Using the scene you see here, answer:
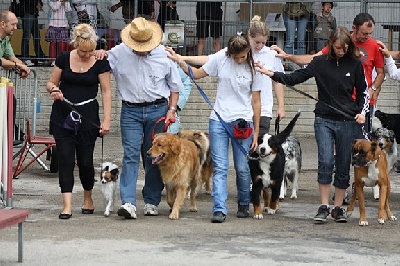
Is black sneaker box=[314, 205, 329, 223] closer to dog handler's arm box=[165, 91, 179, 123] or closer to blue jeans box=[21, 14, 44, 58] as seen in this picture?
dog handler's arm box=[165, 91, 179, 123]

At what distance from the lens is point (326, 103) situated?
10391 mm

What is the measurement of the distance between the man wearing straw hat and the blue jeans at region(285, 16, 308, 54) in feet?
26.0

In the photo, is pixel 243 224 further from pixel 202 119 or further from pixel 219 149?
pixel 202 119

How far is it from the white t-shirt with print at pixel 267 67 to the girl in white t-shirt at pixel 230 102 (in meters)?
0.59

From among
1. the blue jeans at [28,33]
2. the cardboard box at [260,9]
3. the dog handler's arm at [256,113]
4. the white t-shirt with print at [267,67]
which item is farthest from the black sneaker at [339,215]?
the blue jeans at [28,33]

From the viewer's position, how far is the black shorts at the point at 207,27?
18766 mm

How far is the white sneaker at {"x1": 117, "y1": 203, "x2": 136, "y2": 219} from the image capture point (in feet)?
33.9

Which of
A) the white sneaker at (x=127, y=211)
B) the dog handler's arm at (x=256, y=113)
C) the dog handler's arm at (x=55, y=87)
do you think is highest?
the dog handler's arm at (x=55, y=87)

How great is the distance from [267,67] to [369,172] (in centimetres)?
161

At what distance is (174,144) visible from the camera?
10547mm

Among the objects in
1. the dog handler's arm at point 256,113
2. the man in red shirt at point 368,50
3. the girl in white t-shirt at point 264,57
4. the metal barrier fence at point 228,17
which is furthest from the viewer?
the metal barrier fence at point 228,17

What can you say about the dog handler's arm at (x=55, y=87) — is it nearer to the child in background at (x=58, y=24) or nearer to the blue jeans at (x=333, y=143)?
the blue jeans at (x=333, y=143)

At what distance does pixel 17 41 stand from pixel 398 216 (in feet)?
32.2

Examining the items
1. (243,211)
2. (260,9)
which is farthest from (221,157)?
(260,9)
